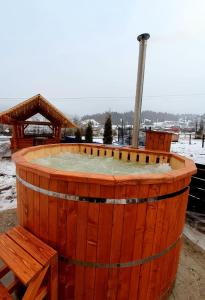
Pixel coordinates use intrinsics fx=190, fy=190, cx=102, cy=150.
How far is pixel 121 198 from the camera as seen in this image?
1614 mm

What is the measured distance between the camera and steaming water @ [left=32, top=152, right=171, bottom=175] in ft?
10.0

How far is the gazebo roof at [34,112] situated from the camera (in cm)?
978

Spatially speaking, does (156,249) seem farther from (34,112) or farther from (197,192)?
(34,112)

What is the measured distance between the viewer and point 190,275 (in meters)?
2.70

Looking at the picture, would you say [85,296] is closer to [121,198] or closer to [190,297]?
[121,198]

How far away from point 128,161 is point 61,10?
12756 mm

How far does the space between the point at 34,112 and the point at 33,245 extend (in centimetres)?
1102

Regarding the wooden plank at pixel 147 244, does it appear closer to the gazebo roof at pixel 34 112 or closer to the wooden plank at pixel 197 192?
the wooden plank at pixel 197 192

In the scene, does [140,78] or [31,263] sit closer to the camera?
[31,263]

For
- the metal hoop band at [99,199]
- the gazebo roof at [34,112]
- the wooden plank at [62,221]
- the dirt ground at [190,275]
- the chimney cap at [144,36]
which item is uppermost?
the chimney cap at [144,36]

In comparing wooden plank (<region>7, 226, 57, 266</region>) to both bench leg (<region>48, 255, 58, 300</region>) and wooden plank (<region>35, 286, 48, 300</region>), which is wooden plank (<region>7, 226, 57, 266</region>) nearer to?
bench leg (<region>48, 255, 58, 300</region>)

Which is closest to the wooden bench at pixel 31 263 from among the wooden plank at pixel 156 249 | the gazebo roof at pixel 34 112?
the wooden plank at pixel 156 249

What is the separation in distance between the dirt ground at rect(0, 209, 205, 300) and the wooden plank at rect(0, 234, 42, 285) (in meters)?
1.82

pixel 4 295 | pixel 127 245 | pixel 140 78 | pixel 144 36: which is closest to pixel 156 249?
pixel 127 245
